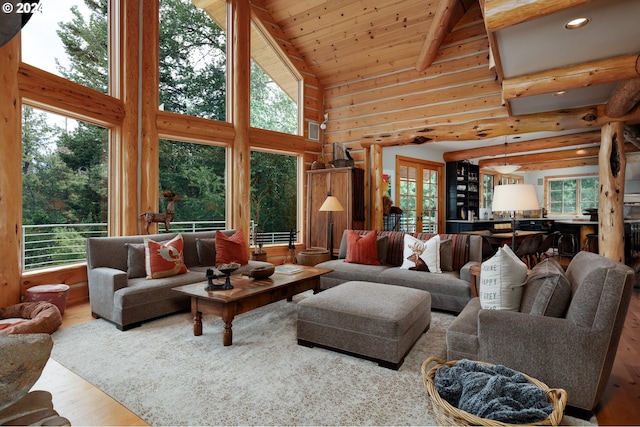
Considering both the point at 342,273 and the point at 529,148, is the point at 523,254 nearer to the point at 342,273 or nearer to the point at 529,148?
the point at 529,148

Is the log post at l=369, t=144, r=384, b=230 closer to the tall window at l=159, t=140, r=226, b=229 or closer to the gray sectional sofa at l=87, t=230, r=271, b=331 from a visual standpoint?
the tall window at l=159, t=140, r=226, b=229

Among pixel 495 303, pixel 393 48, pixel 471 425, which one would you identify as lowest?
pixel 471 425

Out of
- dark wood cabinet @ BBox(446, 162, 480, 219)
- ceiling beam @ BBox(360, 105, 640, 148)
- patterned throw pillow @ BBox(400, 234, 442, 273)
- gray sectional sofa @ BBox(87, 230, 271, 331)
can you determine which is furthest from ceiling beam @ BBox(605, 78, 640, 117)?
gray sectional sofa @ BBox(87, 230, 271, 331)

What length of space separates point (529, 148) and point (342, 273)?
5.72m

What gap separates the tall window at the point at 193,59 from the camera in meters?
4.92

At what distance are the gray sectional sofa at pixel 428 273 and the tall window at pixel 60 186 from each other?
9.99 ft

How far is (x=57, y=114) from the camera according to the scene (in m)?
3.85

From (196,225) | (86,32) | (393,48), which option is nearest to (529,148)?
(393,48)

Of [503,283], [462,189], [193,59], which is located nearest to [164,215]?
[193,59]

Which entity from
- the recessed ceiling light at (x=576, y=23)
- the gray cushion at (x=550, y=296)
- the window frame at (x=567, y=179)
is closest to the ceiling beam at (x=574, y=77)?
the recessed ceiling light at (x=576, y=23)

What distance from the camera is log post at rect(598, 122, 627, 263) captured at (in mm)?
4316

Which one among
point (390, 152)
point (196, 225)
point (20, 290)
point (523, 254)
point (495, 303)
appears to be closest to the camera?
point (495, 303)

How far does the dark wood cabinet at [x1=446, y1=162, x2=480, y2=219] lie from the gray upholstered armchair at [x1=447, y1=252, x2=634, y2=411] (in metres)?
6.67

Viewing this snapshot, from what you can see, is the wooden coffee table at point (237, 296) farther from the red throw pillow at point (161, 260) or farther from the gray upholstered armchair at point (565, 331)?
the gray upholstered armchair at point (565, 331)
